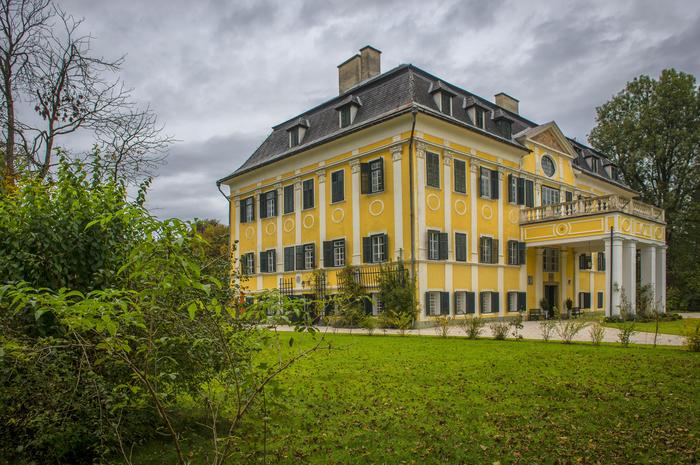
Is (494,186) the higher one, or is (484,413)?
(494,186)

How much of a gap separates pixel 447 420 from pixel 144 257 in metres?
4.15

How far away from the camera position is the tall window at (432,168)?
21.4 meters

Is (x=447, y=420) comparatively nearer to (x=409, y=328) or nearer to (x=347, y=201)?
(x=409, y=328)

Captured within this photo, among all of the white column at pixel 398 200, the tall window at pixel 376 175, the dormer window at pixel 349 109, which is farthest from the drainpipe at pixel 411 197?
the dormer window at pixel 349 109

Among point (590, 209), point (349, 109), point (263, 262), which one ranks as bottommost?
point (263, 262)

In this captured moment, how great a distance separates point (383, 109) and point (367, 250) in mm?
6385

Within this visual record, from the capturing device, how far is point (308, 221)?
84.9 ft

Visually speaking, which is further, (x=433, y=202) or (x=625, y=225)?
(x=625, y=225)

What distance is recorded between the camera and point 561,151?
95.6 ft

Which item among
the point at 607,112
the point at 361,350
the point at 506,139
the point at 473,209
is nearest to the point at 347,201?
the point at 473,209

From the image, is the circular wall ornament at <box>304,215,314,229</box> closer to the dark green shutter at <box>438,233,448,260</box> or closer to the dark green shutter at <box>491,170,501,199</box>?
the dark green shutter at <box>438,233,448,260</box>

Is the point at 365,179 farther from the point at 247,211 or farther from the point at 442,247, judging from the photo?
the point at 247,211

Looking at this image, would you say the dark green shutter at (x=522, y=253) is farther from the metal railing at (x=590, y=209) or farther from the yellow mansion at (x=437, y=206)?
the metal railing at (x=590, y=209)

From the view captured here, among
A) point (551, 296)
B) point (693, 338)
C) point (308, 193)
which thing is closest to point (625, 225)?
point (551, 296)
